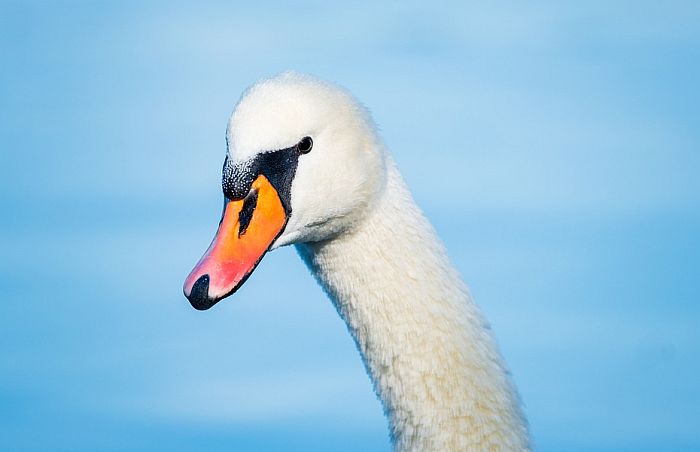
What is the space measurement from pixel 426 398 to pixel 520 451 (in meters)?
0.42

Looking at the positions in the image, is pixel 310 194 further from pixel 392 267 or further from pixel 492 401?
pixel 492 401

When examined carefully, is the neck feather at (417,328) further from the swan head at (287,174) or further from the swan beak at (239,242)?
the swan beak at (239,242)

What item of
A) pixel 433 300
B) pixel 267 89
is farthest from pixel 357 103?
pixel 433 300

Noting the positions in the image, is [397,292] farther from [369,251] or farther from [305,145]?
[305,145]

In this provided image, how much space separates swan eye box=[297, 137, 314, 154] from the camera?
5250 mm

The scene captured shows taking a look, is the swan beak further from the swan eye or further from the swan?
the swan eye

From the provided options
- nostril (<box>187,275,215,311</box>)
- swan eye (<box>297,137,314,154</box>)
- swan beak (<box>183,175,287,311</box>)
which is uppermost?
Answer: swan eye (<box>297,137,314,154</box>)

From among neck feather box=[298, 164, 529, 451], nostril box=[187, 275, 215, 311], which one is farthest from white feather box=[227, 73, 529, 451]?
nostril box=[187, 275, 215, 311]

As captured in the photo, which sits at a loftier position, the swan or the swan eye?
the swan eye

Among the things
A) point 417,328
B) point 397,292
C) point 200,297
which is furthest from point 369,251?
point 200,297

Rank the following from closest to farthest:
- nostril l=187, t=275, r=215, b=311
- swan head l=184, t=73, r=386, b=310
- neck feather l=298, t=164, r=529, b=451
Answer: nostril l=187, t=275, r=215, b=311
swan head l=184, t=73, r=386, b=310
neck feather l=298, t=164, r=529, b=451

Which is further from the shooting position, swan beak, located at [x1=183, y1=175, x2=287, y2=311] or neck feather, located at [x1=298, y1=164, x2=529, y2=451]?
neck feather, located at [x1=298, y1=164, x2=529, y2=451]

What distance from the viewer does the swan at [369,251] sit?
519 cm

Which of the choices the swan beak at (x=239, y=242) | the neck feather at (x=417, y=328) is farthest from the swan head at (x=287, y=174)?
the neck feather at (x=417, y=328)
